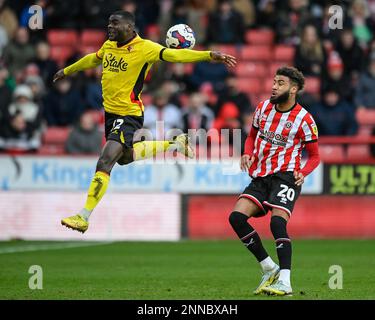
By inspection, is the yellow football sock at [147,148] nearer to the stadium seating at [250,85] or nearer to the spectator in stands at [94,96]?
the spectator in stands at [94,96]

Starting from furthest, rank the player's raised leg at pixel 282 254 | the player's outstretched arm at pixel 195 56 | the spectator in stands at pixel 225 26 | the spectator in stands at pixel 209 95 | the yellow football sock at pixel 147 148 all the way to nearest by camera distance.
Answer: the spectator in stands at pixel 225 26 → the spectator in stands at pixel 209 95 → the yellow football sock at pixel 147 148 → the player's outstretched arm at pixel 195 56 → the player's raised leg at pixel 282 254

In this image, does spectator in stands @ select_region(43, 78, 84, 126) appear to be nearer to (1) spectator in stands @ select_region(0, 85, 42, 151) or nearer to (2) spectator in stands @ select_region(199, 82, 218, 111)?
(1) spectator in stands @ select_region(0, 85, 42, 151)

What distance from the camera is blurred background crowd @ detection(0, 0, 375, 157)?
766 inches

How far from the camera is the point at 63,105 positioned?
2045 centimetres

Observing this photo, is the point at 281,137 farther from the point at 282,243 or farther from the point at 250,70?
the point at 250,70

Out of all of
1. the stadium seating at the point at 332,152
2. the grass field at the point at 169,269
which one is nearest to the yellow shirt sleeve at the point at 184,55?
the grass field at the point at 169,269

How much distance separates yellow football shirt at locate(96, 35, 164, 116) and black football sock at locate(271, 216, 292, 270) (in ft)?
8.10

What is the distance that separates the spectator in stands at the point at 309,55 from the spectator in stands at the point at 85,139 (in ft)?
14.5

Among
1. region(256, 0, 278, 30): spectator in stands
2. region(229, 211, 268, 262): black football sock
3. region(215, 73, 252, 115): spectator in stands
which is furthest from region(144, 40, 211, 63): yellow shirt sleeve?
region(256, 0, 278, 30): spectator in stands

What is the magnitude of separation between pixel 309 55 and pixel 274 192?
1067cm

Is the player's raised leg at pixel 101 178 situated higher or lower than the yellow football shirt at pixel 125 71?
lower

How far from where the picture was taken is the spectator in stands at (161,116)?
19125 mm
